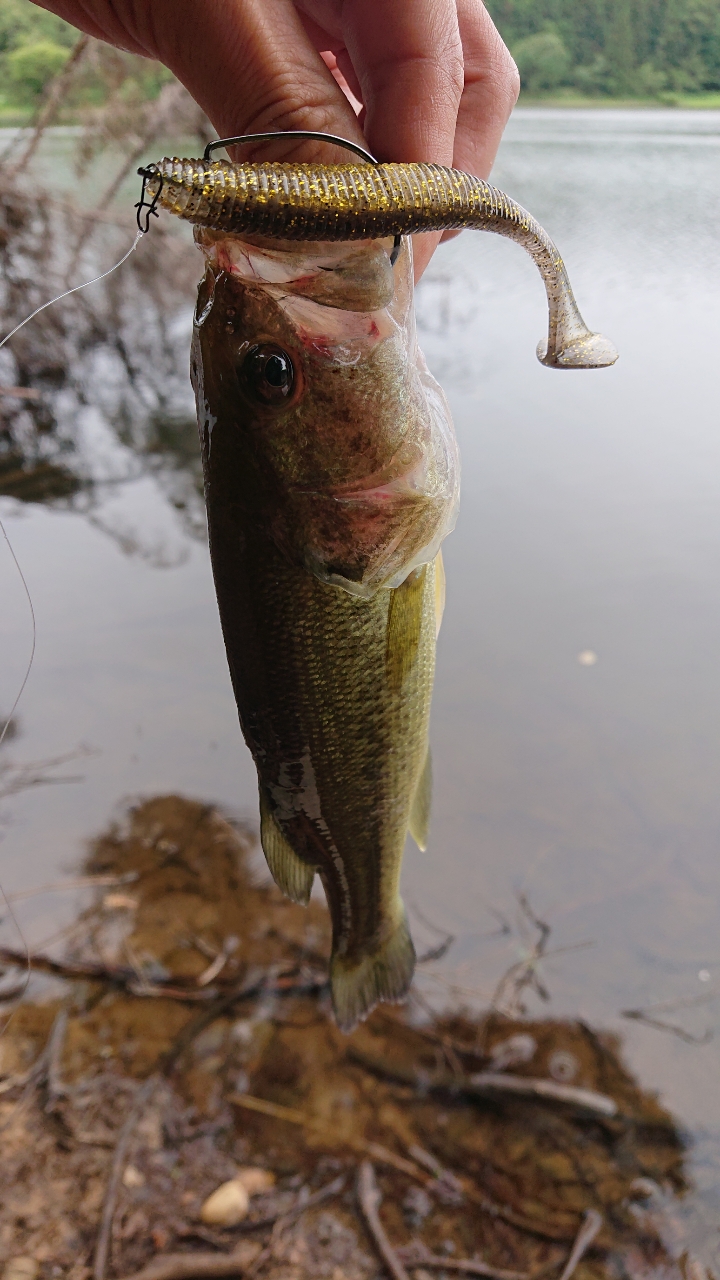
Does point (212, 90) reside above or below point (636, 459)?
above

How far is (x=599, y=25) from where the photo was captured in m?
5.74

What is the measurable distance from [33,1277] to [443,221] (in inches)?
112

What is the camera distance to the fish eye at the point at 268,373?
1.05 meters

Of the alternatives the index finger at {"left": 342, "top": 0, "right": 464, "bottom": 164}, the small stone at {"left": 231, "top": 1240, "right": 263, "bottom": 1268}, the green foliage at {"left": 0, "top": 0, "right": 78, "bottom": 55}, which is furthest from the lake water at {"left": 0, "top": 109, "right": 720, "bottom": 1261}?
the green foliage at {"left": 0, "top": 0, "right": 78, "bottom": 55}

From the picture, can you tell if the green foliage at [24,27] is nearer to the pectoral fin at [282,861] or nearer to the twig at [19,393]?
the twig at [19,393]

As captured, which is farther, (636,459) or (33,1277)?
(636,459)

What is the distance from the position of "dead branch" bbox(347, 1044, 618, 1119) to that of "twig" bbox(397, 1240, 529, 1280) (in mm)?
471

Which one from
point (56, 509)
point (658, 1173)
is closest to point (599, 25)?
point (56, 509)

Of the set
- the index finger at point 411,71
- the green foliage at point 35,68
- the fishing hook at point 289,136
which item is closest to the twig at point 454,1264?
the fishing hook at point 289,136

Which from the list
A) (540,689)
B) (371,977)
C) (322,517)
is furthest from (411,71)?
(540,689)

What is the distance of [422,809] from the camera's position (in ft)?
5.66

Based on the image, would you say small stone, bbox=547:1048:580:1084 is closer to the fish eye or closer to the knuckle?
the fish eye

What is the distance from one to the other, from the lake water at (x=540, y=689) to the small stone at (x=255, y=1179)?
934 mm

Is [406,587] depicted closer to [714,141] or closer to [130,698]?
[130,698]
